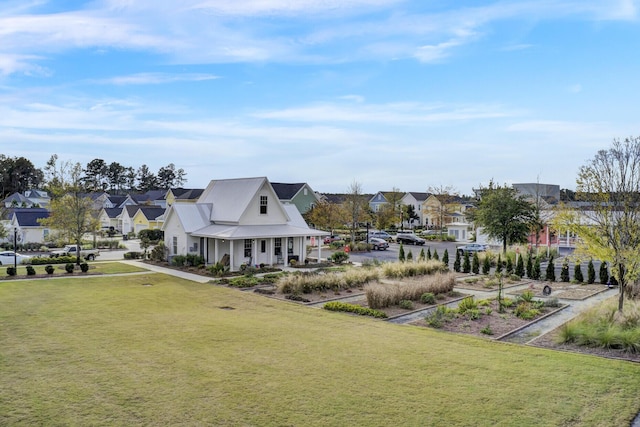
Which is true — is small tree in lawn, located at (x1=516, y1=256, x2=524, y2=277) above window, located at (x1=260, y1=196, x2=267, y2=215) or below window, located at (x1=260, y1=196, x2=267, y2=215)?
below

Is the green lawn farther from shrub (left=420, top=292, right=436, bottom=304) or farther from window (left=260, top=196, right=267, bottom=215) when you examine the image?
window (left=260, top=196, right=267, bottom=215)

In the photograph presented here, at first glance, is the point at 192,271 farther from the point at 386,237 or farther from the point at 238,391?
the point at 386,237

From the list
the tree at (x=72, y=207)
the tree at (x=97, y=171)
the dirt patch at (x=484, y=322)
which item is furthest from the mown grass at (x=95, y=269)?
the tree at (x=97, y=171)

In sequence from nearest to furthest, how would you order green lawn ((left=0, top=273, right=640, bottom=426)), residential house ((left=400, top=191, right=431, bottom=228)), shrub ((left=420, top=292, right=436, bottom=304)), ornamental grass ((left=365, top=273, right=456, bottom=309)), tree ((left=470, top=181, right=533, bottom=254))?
1. green lawn ((left=0, top=273, right=640, bottom=426))
2. ornamental grass ((left=365, top=273, right=456, bottom=309))
3. shrub ((left=420, top=292, right=436, bottom=304))
4. tree ((left=470, top=181, right=533, bottom=254))
5. residential house ((left=400, top=191, right=431, bottom=228))

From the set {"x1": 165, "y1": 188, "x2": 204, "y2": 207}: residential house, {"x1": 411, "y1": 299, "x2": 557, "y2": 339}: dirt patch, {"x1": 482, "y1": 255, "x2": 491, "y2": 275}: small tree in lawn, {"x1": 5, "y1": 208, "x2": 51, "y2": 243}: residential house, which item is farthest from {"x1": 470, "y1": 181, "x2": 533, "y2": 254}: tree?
{"x1": 5, "y1": 208, "x2": 51, "y2": 243}: residential house

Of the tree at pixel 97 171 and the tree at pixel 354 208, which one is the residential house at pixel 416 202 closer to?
the tree at pixel 354 208

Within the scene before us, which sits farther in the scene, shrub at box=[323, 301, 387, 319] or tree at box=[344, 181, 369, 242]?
tree at box=[344, 181, 369, 242]

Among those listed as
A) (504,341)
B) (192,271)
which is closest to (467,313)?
(504,341)
